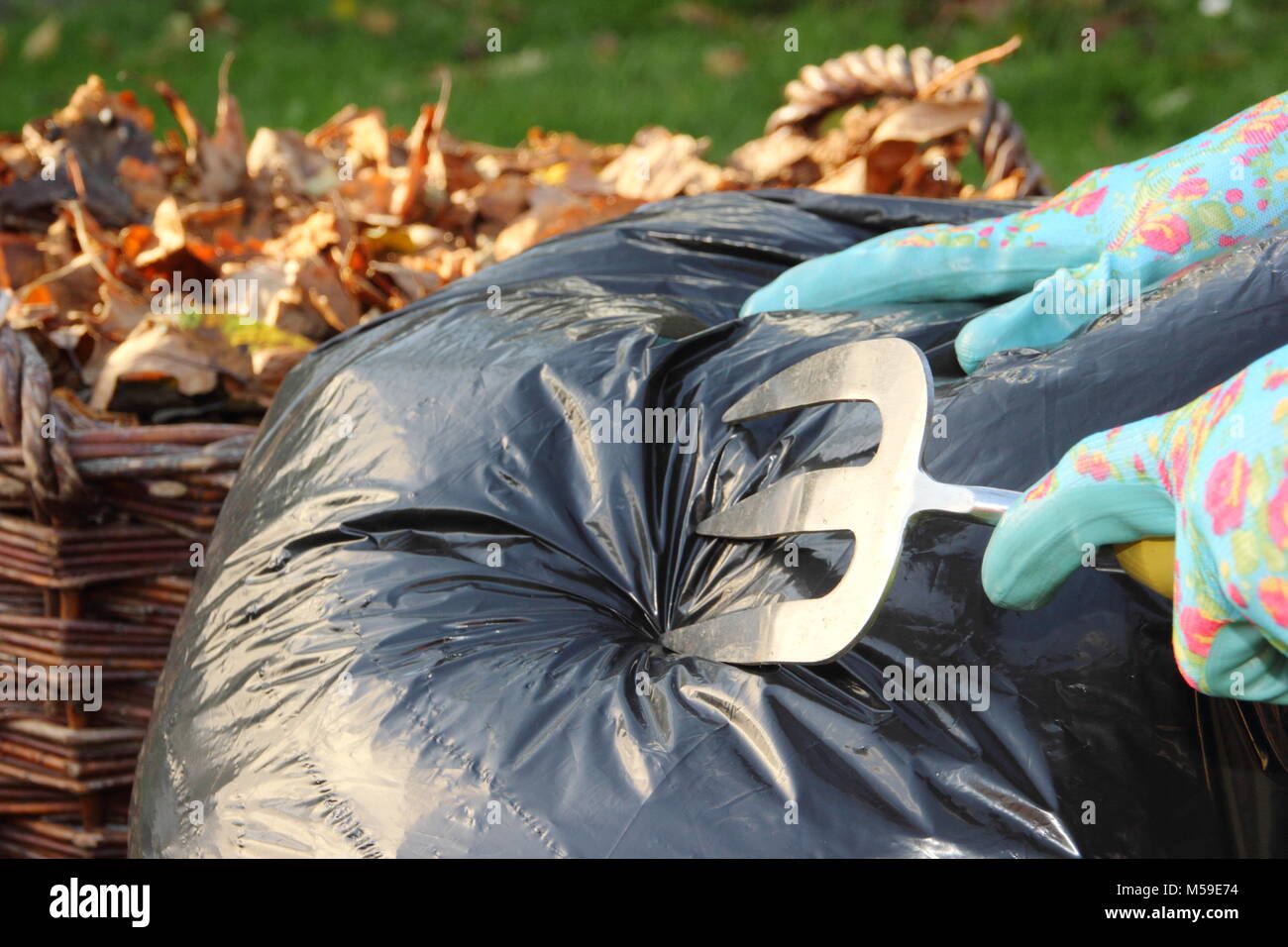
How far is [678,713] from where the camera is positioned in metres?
0.89

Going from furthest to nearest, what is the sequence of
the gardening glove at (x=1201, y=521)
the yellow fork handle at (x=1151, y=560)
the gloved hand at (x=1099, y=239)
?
the gloved hand at (x=1099, y=239), the yellow fork handle at (x=1151, y=560), the gardening glove at (x=1201, y=521)

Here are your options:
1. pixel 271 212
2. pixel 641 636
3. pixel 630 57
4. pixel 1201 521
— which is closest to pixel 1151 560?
pixel 1201 521

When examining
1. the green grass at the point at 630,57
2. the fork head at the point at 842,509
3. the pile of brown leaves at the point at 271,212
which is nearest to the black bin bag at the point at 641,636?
the fork head at the point at 842,509

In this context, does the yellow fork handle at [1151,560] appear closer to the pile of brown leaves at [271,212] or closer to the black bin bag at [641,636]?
the black bin bag at [641,636]

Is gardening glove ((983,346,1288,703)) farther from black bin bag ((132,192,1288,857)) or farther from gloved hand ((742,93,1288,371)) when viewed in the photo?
gloved hand ((742,93,1288,371))

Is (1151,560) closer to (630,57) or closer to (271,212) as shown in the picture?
(271,212)

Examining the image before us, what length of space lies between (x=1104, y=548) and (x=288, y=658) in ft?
2.01

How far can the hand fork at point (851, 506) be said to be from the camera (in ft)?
2.77

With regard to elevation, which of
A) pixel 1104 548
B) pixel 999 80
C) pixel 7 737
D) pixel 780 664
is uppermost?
pixel 999 80

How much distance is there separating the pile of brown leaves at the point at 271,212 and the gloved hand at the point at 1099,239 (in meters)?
0.77

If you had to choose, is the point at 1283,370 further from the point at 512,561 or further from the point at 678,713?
the point at 512,561

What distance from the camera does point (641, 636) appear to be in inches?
40.2

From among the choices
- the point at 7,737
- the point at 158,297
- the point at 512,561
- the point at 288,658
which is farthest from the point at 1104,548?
the point at 158,297

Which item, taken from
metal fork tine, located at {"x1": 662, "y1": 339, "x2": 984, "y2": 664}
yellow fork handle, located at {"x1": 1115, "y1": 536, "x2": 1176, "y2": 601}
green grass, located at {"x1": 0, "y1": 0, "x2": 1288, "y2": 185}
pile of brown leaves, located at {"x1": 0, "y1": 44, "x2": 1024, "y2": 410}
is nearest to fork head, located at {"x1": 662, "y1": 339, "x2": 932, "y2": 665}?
metal fork tine, located at {"x1": 662, "y1": 339, "x2": 984, "y2": 664}
